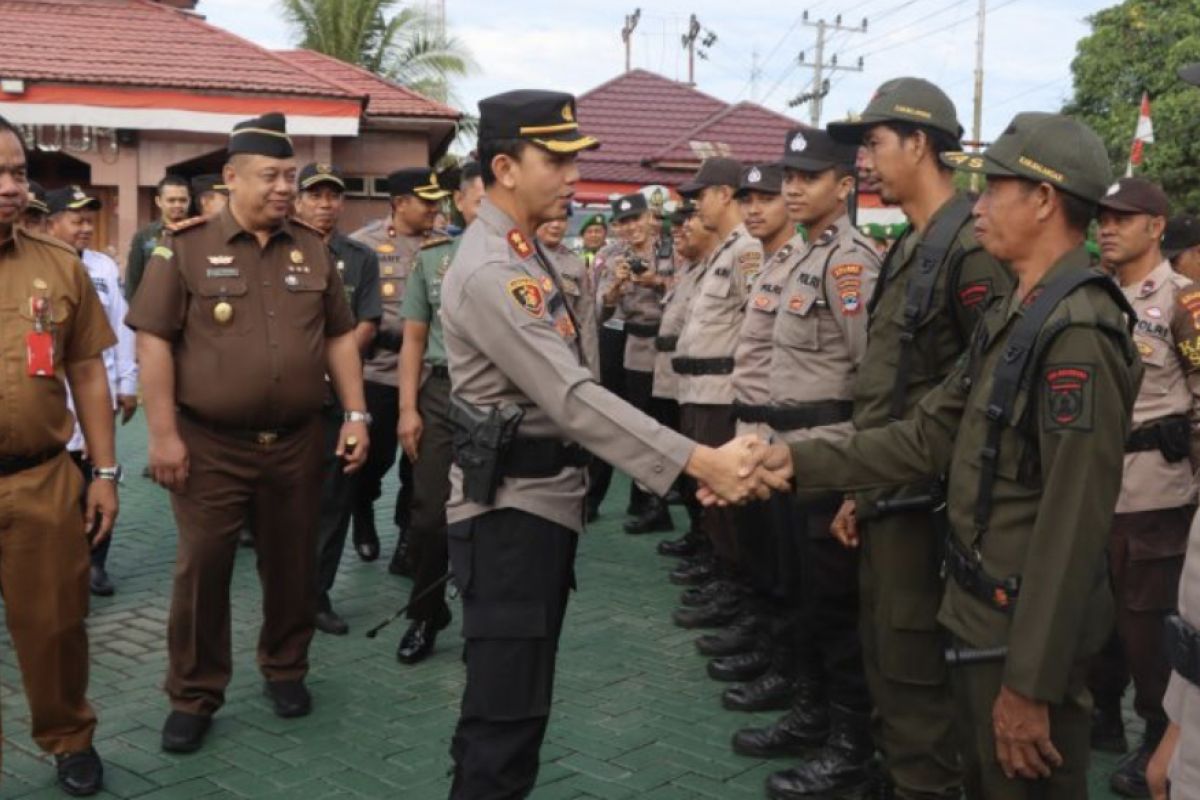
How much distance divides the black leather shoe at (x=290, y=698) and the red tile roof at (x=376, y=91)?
12694 mm

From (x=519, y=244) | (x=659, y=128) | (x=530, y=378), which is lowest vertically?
(x=530, y=378)

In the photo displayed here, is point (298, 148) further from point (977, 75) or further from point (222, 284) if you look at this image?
point (977, 75)

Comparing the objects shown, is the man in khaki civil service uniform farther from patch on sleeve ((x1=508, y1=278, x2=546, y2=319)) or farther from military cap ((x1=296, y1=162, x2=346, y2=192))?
military cap ((x1=296, y1=162, x2=346, y2=192))

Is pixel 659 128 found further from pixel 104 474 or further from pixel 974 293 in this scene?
pixel 974 293

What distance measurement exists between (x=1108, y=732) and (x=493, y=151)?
3.20 meters

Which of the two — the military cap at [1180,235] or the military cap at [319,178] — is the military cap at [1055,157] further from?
the military cap at [319,178]

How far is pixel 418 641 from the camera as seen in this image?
17.5 ft

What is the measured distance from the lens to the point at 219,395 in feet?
14.4

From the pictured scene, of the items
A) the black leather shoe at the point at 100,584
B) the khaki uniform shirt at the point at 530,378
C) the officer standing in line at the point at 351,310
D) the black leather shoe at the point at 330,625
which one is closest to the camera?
the khaki uniform shirt at the point at 530,378

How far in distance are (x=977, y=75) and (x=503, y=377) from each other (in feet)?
137

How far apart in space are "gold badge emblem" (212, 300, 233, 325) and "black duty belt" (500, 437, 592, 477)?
5.72 feet

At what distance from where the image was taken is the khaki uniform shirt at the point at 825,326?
4199 mm

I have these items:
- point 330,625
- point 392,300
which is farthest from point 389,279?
point 330,625

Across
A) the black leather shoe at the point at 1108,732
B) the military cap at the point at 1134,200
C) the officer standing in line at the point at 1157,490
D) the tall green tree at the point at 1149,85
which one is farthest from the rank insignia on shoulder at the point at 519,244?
the tall green tree at the point at 1149,85
